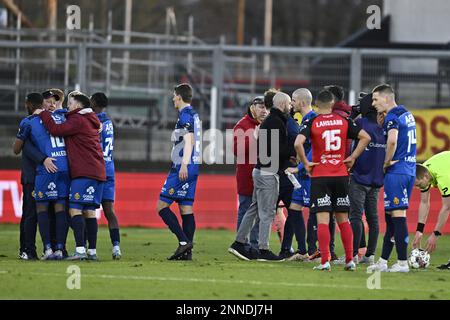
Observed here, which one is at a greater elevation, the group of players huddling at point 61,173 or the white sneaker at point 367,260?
the group of players huddling at point 61,173

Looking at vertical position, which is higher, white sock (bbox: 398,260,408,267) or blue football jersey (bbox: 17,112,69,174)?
blue football jersey (bbox: 17,112,69,174)

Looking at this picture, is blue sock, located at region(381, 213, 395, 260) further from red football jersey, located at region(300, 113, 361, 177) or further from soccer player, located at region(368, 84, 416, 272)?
red football jersey, located at region(300, 113, 361, 177)

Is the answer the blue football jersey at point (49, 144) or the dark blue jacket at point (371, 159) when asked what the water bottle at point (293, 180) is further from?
the blue football jersey at point (49, 144)

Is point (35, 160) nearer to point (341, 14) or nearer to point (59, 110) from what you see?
point (59, 110)

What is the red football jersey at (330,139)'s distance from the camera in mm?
13266

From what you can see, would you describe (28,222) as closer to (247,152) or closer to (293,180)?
(247,152)

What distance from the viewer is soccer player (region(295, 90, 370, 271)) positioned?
13.3 metres

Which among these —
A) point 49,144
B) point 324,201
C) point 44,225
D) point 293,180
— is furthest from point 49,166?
point 324,201

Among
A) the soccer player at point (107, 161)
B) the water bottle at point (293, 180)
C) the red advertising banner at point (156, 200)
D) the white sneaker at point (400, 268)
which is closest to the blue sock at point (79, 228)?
the soccer player at point (107, 161)

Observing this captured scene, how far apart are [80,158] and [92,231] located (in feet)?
3.10

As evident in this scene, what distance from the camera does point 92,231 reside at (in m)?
14.8

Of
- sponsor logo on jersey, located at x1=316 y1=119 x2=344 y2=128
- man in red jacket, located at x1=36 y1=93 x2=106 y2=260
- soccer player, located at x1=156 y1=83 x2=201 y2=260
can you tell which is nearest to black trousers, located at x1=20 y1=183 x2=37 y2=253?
man in red jacket, located at x1=36 y1=93 x2=106 y2=260

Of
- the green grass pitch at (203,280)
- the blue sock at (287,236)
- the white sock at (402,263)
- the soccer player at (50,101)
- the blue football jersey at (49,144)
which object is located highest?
A: the soccer player at (50,101)

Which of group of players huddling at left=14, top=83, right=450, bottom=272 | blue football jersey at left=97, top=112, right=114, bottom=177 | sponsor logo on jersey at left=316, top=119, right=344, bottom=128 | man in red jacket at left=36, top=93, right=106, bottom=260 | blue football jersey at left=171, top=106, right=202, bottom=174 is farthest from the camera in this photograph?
blue football jersey at left=97, top=112, right=114, bottom=177
